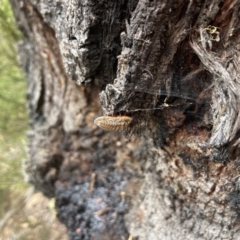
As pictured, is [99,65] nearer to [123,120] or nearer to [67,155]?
[123,120]

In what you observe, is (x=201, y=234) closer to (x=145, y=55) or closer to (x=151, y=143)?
(x=151, y=143)

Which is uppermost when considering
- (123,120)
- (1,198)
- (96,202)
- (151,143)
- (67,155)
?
(123,120)

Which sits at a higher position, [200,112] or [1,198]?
[200,112]

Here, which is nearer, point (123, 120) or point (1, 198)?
point (123, 120)

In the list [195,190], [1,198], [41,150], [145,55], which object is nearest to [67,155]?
[41,150]

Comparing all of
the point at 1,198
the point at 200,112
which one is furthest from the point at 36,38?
the point at 1,198

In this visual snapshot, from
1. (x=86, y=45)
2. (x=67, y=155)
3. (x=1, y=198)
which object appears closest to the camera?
(x=86, y=45)

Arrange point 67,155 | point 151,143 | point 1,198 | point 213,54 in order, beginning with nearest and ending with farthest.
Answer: point 213,54 < point 151,143 < point 67,155 < point 1,198
